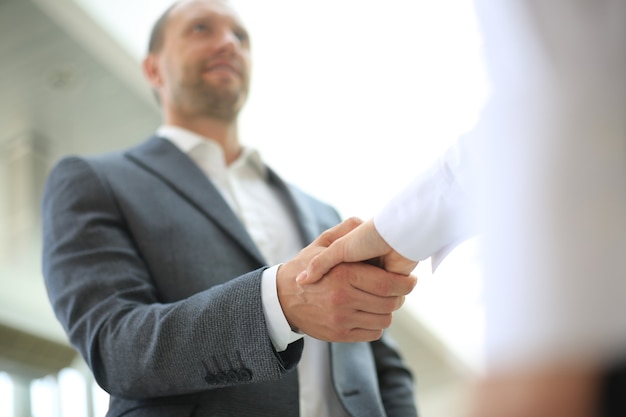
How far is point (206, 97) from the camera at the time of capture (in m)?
1.58

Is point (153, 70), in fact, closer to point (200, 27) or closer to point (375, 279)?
point (200, 27)

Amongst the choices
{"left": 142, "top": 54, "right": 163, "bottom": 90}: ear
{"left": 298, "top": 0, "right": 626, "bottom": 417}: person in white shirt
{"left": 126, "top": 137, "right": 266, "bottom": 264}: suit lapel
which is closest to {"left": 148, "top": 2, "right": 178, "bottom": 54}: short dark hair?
{"left": 142, "top": 54, "right": 163, "bottom": 90}: ear

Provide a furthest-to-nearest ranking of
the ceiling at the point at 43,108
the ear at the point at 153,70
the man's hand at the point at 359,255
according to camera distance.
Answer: the ceiling at the point at 43,108, the ear at the point at 153,70, the man's hand at the point at 359,255

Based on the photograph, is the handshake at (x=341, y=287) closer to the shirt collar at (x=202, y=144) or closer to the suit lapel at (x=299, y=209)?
the suit lapel at (x=299, y=209)

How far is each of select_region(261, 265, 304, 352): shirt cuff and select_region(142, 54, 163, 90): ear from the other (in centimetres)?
94

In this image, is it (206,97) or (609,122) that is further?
(206,97)

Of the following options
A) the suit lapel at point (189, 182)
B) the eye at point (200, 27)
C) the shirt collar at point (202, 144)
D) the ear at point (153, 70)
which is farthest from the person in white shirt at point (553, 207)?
the ear at point (153, 70)

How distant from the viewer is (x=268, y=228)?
1404mm

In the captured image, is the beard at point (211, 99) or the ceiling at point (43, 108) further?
the ceiling at point (43, 108)

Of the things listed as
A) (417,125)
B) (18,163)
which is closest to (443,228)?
(417,125)

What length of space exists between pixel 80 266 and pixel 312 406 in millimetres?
448

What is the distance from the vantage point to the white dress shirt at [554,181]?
435 mm

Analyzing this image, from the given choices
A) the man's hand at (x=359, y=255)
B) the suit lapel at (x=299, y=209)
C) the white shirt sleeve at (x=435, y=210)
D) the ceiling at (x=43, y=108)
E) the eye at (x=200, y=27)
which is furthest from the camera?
the ceiling at (x=43, y=108)

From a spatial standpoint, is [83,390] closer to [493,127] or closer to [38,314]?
[38,314]
